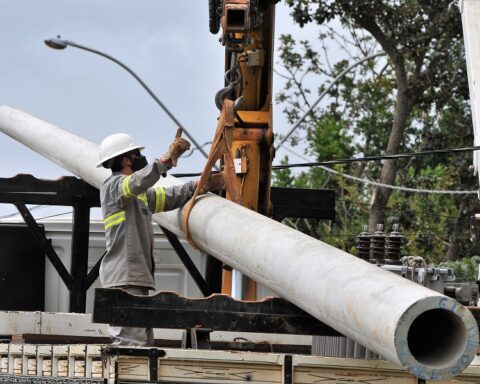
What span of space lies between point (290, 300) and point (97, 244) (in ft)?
19.9

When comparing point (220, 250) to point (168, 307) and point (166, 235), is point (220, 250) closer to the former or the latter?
point (168, 307)

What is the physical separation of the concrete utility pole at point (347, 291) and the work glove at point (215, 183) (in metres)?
0.23

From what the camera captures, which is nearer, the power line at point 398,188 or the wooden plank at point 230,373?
the wooden plank at point 230,373

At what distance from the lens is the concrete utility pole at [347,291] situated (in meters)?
7.15

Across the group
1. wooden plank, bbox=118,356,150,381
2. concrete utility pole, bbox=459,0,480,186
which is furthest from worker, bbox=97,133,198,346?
concrete utility pole, bbox=459,0,480,186

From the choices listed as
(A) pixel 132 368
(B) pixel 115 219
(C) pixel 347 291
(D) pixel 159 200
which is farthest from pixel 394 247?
(A) pixel 132 368

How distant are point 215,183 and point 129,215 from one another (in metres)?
0.99

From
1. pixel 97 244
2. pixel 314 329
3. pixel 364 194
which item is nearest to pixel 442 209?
pixel 364 194

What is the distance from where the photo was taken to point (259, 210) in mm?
11227

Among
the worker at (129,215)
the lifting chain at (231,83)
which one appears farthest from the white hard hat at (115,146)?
the lifting chain at (231,83)

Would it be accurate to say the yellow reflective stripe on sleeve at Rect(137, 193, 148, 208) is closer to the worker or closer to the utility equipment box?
the worker

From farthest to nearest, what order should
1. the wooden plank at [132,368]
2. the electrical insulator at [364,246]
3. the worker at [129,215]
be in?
1. the electrical insulator at [364,246]
2. the worker at [129,215]
3. the wooden plank at [132,368]

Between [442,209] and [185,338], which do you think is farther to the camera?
[442,209]

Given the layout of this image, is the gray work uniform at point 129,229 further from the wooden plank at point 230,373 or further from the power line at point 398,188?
the power line at point 398,188
